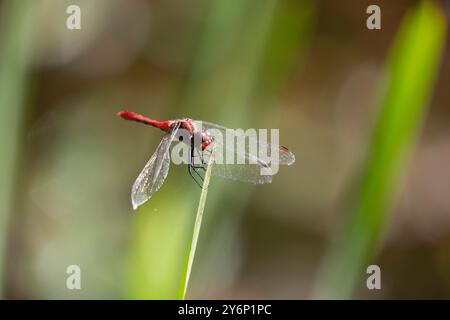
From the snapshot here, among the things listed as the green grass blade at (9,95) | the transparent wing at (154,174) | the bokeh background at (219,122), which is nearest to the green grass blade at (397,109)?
the bokeh background at (219,122)

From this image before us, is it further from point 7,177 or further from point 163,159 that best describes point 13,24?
point 163,159

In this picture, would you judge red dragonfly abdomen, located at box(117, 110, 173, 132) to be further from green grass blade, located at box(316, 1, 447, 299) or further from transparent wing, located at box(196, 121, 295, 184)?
green grass blade, located at box(316, 1, 447, 299)

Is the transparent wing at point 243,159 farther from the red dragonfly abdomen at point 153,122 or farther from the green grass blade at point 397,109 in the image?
the green grass blade at point 397,109

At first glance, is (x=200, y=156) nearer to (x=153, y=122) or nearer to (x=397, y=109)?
(x=153, y=122)

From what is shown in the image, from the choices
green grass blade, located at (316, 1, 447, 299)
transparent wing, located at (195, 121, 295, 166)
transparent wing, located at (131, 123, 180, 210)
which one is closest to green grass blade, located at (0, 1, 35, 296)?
transparent wing, located at (131, 123, 180, 210)

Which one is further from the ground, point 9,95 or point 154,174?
point 9,95

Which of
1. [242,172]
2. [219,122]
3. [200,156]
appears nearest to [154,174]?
[200,156]
